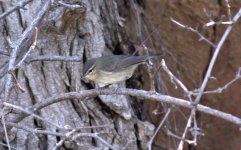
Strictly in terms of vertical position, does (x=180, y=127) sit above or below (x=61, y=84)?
below

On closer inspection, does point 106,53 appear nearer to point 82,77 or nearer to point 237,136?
point 82,77

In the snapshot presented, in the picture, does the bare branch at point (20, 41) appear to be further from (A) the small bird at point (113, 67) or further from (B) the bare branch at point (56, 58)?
(A) the small bird at point (113, 67)

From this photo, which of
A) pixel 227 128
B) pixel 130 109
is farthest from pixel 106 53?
pixel 227 128

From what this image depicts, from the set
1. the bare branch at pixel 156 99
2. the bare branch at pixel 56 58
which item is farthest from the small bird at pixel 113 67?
the bare branch at pixel 156 99

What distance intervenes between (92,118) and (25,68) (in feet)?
1.78

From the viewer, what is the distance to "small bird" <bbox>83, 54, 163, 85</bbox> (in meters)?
4.08

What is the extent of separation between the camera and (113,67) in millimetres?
4254

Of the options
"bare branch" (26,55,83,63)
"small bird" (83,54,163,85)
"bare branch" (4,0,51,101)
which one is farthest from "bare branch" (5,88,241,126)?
"small bird" (83,54,163,85)

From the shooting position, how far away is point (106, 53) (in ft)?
13.9

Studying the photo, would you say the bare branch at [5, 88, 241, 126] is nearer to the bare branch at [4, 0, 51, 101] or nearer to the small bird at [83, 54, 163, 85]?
the bare branch at [4, 0, 51, 101]

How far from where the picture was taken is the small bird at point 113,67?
13.4 feet

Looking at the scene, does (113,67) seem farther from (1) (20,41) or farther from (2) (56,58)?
(1) (20,41)

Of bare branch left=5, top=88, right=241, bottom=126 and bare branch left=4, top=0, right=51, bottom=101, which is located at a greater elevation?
bare branch left=4, top=0, right=51, bottom=101

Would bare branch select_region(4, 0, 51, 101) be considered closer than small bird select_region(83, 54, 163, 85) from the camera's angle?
Yes
